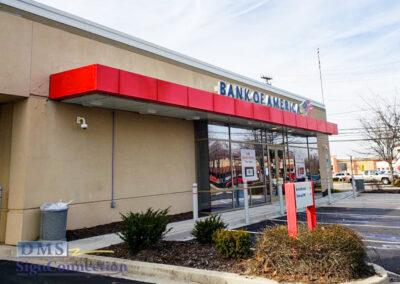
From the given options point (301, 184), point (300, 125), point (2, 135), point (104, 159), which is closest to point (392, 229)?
point (301, 184)

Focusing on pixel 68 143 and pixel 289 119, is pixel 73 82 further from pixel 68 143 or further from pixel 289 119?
pixel 289 119

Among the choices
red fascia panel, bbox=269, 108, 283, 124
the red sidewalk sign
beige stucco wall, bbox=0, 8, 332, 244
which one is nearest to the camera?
the red sidewalk sign

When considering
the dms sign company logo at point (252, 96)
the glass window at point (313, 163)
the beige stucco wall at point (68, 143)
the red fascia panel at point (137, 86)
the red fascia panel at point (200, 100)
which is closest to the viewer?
the beige stucco wall at point (68, 143)

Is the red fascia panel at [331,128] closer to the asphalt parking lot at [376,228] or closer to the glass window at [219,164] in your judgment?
the asphalt parking lot at [376,228]

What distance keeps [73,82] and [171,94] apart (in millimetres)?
2771

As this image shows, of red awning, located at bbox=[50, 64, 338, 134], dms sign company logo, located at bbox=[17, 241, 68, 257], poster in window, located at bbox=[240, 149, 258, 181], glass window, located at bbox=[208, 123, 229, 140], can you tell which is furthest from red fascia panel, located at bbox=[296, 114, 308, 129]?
dms sign company logo, located at bbox=[17, 241, 68, 257]

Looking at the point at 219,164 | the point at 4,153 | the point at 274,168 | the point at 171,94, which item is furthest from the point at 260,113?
the point at 4,153

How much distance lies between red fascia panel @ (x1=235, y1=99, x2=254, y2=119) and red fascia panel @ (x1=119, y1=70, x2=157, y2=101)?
415 centimetres

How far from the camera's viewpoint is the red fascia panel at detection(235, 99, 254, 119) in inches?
479

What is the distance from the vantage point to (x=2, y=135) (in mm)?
8898

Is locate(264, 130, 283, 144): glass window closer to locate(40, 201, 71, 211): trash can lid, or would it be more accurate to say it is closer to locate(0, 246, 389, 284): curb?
locate(40, 201, 71, 211): trash can lid

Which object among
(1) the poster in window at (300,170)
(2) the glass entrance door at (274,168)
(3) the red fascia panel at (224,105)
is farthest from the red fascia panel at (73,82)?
(1) the poster in window at (300,170)

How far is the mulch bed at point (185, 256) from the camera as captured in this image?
17.8 ft

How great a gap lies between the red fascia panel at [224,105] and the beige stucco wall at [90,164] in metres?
2.18
